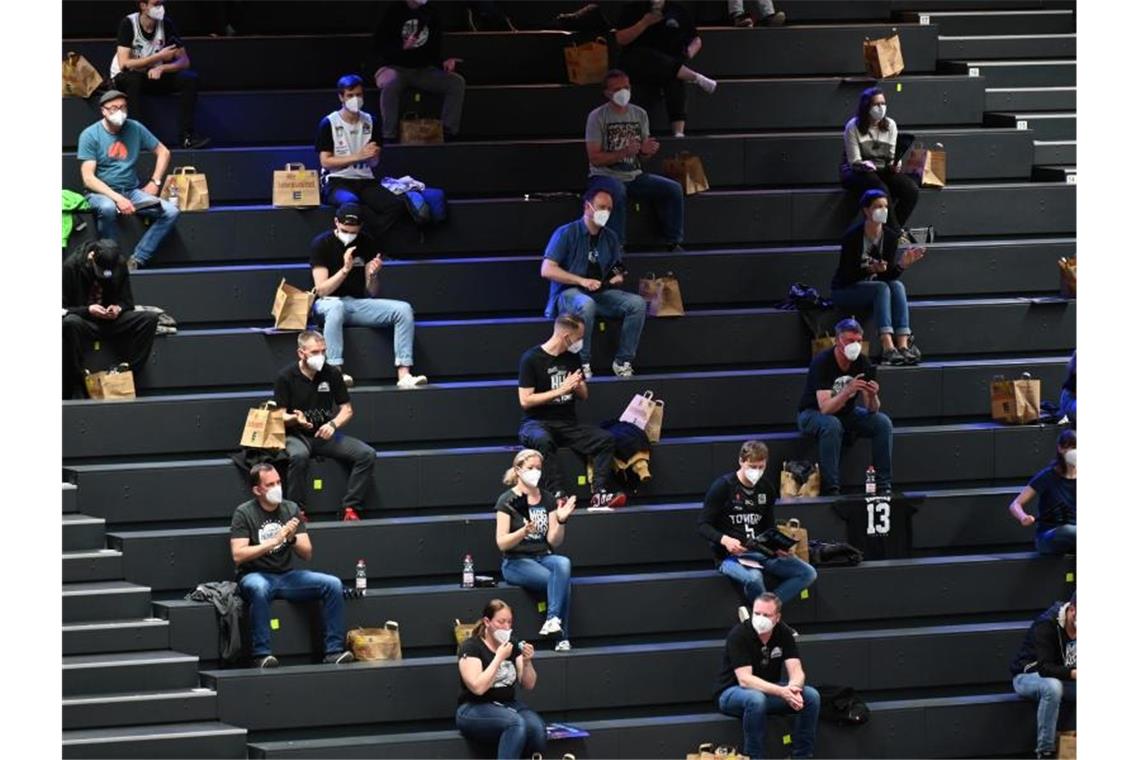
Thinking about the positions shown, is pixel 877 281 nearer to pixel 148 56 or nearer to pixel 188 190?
pixel 188 190

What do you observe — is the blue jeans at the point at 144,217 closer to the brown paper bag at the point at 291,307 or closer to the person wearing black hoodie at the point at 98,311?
the person wearing black hoodie at the point at 98,311

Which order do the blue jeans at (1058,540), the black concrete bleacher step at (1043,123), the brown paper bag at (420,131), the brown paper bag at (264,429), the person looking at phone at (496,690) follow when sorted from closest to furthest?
the person looking at phone at (496,690)
the brown paper bag at (264,429)
the blue jeans at (1058,540)
the brown paper bag at (420,131)
the black concrete bleacher step at (1043,123)

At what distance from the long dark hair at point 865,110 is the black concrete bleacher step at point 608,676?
13.0ft

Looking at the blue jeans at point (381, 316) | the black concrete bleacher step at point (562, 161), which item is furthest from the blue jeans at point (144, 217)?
the blue jeans at point (381, 316)

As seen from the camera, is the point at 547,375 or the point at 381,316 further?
the point at 381,316

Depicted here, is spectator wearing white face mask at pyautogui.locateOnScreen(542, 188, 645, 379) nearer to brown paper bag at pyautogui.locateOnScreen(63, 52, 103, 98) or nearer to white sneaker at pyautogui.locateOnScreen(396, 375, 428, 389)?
white sneaker at pyautogui.locateOnScreen(396, 375, 428, 389)

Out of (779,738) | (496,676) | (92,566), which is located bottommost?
(779,738)

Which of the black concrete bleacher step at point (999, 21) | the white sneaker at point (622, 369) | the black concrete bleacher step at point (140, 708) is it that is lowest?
the black concrete bleacher step at point (140, 708)

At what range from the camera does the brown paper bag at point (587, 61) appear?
17.3 metres

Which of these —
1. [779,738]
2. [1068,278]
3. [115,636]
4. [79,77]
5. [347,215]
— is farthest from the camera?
[1068,278]

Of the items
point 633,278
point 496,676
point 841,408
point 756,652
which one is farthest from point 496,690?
point 633,278

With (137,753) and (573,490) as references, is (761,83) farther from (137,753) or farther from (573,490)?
(137,753)

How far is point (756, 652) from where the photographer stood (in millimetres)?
13656

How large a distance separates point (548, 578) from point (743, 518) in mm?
1301
